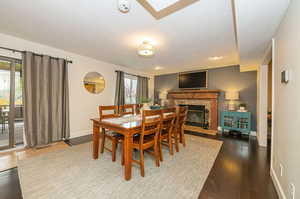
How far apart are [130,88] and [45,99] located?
290 centimetres

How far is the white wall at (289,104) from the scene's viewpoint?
110 cm

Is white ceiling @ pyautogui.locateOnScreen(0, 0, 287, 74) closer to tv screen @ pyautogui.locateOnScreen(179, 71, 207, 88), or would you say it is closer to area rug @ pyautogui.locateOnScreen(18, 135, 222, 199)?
tv screen @ pyautogui.locateOnScreen(179, 71, 207, 88)

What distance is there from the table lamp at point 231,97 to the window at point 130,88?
3.60m

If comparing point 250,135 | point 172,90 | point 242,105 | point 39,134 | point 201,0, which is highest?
point 201,0

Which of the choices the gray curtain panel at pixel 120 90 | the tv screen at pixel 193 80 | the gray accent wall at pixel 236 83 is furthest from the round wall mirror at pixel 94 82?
the gray accent wall at pixel 236 83

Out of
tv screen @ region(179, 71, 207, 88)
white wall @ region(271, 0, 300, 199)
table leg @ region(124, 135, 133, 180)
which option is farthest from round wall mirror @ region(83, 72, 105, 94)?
white wall @ region(271, 0, 300, 199)

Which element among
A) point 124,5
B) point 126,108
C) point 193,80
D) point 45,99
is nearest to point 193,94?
point 193,80

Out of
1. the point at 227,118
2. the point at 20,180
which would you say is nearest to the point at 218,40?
the point at 227,118

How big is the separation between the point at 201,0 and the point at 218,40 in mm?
1300

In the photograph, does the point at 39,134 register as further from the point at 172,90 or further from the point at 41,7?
the point at 172,90

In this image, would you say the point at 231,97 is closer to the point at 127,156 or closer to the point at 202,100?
the point at 202,100

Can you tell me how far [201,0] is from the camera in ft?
4.82

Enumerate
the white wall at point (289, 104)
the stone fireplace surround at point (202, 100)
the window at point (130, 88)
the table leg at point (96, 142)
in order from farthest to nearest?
the window at point (130, 88), the stone fireplace surround at point (202, 100), the table leg at point (96, 142), the white wall at point (289, 104)

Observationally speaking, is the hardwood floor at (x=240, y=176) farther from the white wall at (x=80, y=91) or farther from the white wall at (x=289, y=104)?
the white wall at (x=80, y=91)
